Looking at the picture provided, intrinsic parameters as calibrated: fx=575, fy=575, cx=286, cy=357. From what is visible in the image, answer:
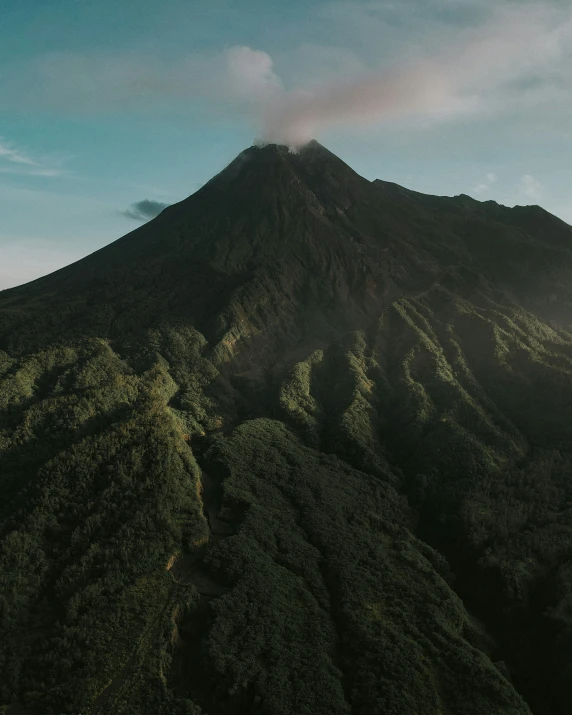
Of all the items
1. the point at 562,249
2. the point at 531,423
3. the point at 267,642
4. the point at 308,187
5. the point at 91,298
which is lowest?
the point at 267,642

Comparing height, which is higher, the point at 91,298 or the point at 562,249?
the point at 562,249

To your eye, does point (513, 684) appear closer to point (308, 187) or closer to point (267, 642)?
point (267, 642)

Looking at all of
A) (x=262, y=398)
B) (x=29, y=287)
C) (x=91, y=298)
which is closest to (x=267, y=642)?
(x=262, y=398)

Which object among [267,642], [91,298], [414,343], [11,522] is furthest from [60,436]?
[414,343]

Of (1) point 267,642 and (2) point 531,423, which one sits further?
(2) point 531,423

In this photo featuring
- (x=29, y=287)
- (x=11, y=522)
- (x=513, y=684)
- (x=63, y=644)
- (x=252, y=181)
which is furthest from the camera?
(x=252, y=181)

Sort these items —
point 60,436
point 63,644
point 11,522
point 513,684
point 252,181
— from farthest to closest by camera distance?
point 252,181 → point 60,436 → point 11,522 → point 513,684 → point 63,644
